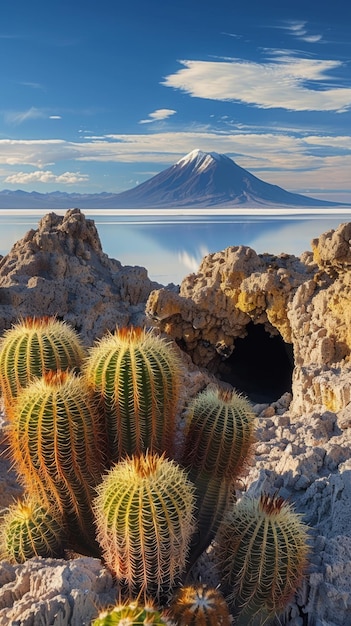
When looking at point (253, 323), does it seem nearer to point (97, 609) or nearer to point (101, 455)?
point (101, 455)

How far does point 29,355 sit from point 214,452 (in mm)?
1093

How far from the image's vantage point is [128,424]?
10.2 ft

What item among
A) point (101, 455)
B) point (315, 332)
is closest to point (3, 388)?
point (101, 455)

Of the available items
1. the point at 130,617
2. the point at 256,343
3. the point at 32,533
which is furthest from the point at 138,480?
A: the point at 256,343

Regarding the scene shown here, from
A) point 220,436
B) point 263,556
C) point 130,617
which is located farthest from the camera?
point 220,436

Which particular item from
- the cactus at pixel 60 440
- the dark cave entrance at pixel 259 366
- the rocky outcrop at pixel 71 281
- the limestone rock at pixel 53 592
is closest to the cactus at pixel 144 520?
the limestone rock at pixel 53 592

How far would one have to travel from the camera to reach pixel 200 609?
252 centimetres

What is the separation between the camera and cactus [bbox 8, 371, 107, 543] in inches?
113

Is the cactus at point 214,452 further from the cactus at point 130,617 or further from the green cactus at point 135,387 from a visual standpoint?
the cactus at point 130,617

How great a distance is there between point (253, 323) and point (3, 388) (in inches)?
244

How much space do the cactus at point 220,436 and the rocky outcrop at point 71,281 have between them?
17.2 ft

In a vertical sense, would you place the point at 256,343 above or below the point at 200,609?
below

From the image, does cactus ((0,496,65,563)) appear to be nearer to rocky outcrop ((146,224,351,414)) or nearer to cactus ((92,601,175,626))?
cactus ((92,601,175,626))

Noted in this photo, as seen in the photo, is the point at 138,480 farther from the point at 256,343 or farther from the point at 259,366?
the point at 259,366
